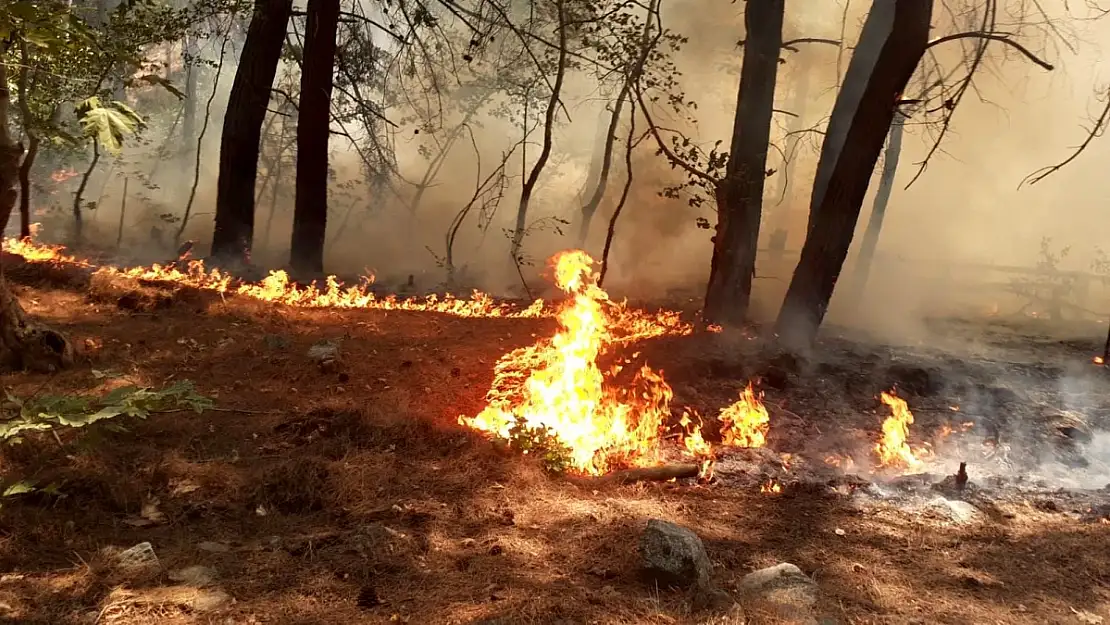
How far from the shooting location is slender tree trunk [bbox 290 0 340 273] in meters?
9.75

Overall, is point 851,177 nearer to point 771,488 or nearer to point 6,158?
point 771,488

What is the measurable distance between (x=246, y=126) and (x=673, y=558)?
30.6ft

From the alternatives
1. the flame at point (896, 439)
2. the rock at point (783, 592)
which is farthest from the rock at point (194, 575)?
the flame at point (896, 439)

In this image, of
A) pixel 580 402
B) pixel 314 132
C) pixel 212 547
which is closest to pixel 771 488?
pixel 580 402

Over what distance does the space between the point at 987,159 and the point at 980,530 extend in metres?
23.3

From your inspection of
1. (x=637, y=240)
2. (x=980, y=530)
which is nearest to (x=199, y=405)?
(x=980, y=530)

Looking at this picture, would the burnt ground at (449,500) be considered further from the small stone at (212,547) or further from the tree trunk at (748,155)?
the tree trunk at (748,155)

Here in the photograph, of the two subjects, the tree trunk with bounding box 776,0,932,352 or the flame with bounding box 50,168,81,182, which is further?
the flame with bounding box 50,168,81,182

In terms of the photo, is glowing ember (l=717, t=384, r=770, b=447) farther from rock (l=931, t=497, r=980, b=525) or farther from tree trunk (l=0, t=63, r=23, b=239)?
tree trunk (l=0, t=63, r=23, b=239)

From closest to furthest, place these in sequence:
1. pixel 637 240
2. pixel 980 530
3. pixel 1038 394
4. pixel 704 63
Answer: pixel 980 530 < pixel 1038 394 < pixel 637 240 < pixel 704 63

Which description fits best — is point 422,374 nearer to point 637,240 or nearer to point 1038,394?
point 1038,394

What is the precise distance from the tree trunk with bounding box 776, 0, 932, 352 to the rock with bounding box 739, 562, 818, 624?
4.75 metres

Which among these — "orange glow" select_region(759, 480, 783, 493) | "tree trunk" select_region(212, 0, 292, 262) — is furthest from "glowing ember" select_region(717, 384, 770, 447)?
"tree trunk" select_region(212, 0, 292, 262)

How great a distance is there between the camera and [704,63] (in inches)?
799
